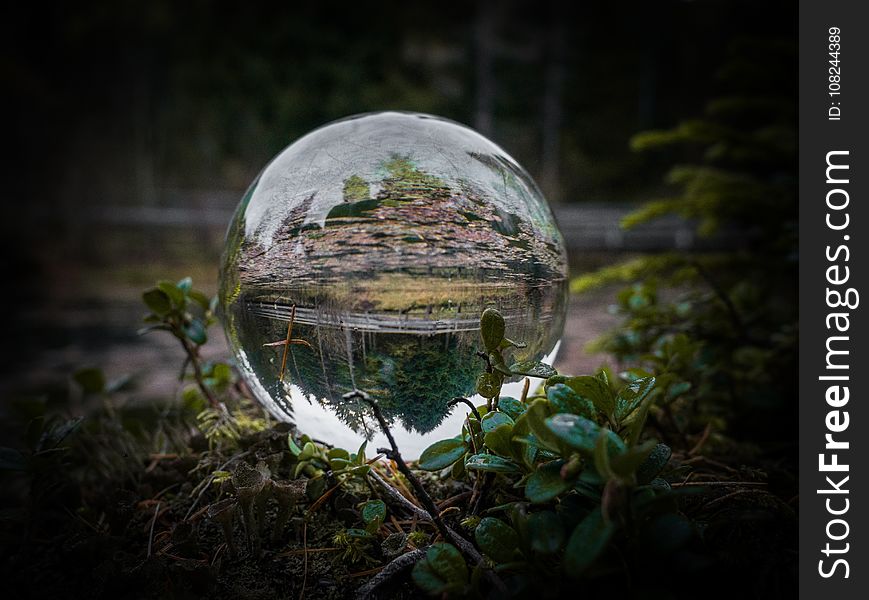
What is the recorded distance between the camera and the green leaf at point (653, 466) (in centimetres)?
92

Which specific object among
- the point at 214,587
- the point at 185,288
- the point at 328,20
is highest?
the point at 328,20

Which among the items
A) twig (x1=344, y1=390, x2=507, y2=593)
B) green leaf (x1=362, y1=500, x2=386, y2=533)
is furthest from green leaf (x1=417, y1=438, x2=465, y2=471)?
green leaf (x1=362, y1=500, x2=386, y2=533)

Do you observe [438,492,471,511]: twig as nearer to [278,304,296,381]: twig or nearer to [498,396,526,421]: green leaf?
[498,396,526,421]: green leaf

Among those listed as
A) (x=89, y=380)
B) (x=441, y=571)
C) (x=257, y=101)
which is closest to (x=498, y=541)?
(x=441, y=571)

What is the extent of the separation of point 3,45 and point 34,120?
1.51 metres

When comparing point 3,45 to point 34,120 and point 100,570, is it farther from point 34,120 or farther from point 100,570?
point 100,570

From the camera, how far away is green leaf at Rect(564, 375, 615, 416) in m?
0.93

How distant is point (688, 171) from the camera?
2234 mm

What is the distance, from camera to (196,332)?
1.57 m

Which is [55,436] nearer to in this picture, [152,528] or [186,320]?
[152,528]

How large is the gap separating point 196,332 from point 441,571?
1001 mm

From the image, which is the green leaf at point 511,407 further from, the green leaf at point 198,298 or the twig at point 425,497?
the green leaf at point 198,298

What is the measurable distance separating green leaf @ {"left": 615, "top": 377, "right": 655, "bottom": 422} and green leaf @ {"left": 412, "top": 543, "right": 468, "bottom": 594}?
1.13 ft
